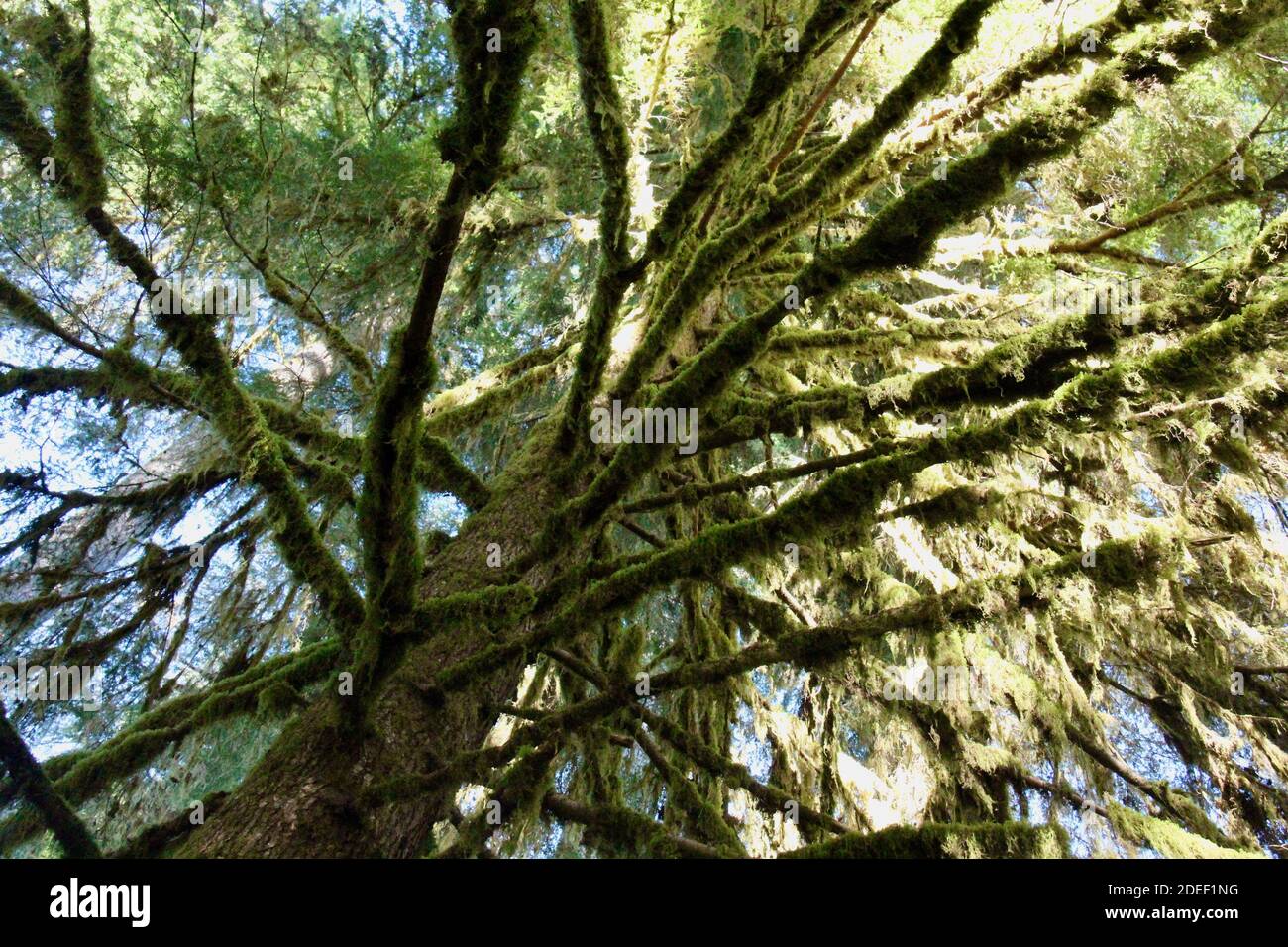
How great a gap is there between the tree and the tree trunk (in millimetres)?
18

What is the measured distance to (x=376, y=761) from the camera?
2.75m

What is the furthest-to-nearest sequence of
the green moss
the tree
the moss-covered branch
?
the green moss
the tree
the moss-covered branch

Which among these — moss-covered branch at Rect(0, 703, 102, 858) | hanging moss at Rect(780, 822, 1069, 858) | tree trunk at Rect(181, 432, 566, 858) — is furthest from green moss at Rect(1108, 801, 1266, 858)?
moss-covered branch at Rect(0, 703, 102, 858)

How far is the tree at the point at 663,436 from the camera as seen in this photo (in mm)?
2488

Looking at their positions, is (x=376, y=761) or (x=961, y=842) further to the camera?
(x=376, y=761)

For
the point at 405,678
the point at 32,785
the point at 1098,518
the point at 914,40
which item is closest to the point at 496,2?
the point at 405,678

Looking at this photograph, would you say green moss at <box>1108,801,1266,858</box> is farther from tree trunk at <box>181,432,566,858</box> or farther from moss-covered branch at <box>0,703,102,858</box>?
moss-covered branch at <box>0,703,102,858</box>

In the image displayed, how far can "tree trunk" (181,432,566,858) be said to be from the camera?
250 cm

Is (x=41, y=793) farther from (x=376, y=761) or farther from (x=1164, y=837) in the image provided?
(x=1164, y=837)

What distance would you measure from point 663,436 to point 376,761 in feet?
5.25

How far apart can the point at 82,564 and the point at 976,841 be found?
15.6 ft

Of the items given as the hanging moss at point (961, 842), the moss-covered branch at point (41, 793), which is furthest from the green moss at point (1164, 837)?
the moss-covered branch at point (41, 793)

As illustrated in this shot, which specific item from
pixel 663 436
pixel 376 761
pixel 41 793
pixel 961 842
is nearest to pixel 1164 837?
pixel 961 842

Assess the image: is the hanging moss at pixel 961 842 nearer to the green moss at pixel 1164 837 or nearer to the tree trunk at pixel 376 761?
the green moss at pixel 1164 837
